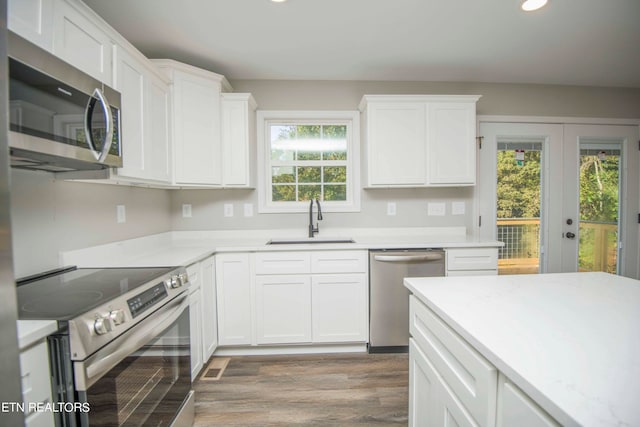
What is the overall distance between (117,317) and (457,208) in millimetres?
2888

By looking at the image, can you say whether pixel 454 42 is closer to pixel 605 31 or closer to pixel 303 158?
pixel 605 31

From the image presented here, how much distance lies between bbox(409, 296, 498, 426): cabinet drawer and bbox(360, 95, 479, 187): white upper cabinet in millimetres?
1611

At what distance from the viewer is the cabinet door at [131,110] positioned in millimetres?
1521

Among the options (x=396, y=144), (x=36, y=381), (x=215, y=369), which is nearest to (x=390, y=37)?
(x=396, y=144)

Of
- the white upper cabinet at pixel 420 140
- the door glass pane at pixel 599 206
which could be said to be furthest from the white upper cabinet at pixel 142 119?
the door glass pane at pixel 599 206

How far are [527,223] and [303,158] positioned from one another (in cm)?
250

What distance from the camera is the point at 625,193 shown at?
286 centimetres

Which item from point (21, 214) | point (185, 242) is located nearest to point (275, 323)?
point (185, 242)

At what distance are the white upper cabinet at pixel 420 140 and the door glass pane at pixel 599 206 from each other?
4.89 feet

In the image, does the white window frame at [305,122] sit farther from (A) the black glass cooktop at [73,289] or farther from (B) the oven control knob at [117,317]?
(B) the oven control knob at [117,317]

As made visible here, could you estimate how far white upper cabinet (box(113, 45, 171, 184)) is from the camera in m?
1.55

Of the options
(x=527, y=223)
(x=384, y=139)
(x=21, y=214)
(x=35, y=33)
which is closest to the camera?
(x=35, y=33)

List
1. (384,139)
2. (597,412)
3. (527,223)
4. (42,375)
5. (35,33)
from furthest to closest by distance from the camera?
(527,223) < (384,139) < (35,33) < (42,375) < (597,412)

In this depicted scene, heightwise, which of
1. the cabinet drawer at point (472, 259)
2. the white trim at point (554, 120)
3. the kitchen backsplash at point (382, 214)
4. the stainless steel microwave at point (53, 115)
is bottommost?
the cabinet drawer at point (472, 259)
